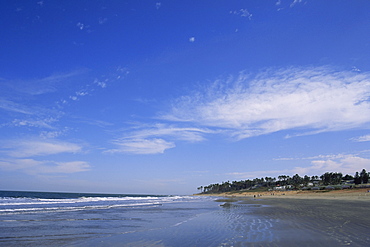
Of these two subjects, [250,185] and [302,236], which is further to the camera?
[250,185]

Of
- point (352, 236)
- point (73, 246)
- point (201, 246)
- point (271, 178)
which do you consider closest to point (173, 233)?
point (201, 246)

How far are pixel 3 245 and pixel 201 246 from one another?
858 centimetres

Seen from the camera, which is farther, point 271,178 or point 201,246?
point 271,178

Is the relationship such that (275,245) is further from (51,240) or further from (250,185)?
(250,185)

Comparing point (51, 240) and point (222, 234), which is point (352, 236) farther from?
point (51, 240)

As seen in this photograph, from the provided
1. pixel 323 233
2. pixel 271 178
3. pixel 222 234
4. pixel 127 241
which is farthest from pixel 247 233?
pixel 271 178

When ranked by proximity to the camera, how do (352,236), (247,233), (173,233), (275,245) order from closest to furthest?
(275,245) → (352,236) → (247,233) → (173,233)

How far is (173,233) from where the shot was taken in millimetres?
13453

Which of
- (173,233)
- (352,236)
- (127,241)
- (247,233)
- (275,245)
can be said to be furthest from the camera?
(173,233)

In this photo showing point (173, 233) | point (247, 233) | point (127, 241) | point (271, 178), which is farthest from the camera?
point (271, 178)

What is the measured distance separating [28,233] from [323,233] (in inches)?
596

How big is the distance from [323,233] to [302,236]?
47.5 inches

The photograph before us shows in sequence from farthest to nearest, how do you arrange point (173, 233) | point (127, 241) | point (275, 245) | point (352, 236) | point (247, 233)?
point (173, 233) < point (247, 233) < point (127, 241) < point (352, 236) < point (275, 245)

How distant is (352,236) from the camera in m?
10.7
